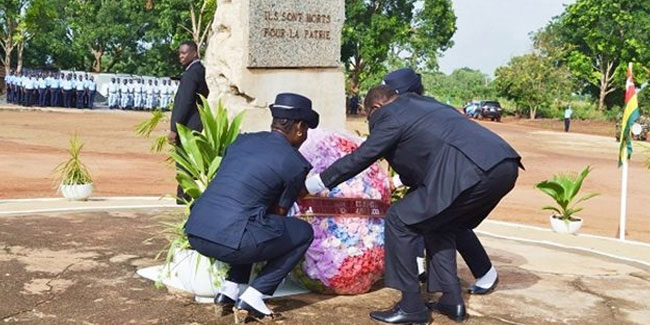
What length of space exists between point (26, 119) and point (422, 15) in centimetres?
2494

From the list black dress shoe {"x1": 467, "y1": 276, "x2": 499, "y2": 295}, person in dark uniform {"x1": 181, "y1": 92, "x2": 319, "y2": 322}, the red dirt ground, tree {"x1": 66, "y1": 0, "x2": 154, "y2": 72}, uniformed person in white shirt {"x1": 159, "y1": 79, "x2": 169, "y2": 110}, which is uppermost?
tree {"x1": 66, "y1": 0, "x2": 154, "y2": 72}

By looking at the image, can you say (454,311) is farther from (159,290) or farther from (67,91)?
(67,91)

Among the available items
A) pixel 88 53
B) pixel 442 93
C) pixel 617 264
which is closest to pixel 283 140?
pixel 617 264

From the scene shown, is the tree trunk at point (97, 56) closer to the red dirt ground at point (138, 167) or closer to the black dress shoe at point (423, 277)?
the red dirt ground at point (138, 167)

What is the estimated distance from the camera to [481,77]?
3910 inches

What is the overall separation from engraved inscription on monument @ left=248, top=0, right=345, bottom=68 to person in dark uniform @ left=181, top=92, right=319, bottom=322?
4.90 ft

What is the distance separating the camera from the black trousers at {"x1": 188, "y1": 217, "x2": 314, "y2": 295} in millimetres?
4414

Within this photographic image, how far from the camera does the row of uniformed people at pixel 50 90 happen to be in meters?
36.1

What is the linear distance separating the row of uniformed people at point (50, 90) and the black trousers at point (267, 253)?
3400cm

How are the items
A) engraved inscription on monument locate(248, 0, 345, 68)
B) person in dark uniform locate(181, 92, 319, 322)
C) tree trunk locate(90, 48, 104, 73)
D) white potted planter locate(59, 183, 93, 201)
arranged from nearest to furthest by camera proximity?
person in dark uniform locate(181, 92, 319, 322) → engraved inscription on monument locate(248, 0, 345, 68) → white potted planter locate(59, 183, 93, 201) → tree trunk locate(90, 48, 104, 73)

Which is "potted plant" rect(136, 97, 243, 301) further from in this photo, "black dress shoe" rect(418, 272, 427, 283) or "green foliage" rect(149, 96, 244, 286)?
"black dress shoe" rect(418, 272, 427, 283)

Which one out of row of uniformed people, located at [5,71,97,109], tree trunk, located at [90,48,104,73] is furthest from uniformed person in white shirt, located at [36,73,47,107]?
tree trunk, located at [90,48,104,73]

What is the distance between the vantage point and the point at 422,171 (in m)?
4.80

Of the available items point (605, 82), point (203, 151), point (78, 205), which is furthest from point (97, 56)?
point (203, 151)
